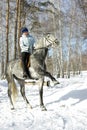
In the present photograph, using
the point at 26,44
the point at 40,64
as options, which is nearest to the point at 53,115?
the point at 40,64

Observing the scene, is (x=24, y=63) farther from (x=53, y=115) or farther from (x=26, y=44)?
(x=53, y=115)

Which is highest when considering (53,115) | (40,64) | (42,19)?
(42,19)

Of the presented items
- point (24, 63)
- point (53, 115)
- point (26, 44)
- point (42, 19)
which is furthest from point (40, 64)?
point (42, 19)

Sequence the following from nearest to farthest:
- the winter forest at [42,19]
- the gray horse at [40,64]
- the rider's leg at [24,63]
Result: 1. the gray horse at [40,64]
2. the rider's leg at [24,63]
3. the winter forest at [42,19]

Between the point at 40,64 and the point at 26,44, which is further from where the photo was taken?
the point at 26,44

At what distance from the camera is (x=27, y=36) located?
989 centimetres

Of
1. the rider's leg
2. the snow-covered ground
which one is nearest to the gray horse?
the rider's leg

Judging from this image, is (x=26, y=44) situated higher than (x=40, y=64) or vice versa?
(x=26, y=44)

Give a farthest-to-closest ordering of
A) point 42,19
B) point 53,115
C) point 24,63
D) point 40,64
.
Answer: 1. point 42,19
2. point 24,63
3. point 40,64
4. point 53,115

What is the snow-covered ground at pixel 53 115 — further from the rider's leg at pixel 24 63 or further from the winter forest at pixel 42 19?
the winter forest at pixel 42 19

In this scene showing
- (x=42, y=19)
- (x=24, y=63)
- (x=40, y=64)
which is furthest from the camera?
(x=42, y=19)

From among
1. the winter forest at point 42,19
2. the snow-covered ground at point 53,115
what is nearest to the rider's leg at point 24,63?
the snow-covered ground at point 53,115

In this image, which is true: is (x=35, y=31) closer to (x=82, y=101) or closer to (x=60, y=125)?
(x=82, y=101)

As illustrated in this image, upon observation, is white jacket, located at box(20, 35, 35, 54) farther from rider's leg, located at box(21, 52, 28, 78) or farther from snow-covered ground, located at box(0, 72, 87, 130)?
snow-covered ground, located at box(0, 72, 87, 130)
